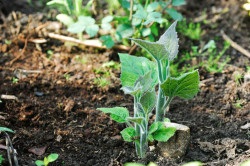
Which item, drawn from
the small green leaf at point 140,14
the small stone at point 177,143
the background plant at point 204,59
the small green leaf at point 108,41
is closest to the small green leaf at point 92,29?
the small green leaf at point 108,41

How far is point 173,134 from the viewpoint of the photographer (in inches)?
81.7

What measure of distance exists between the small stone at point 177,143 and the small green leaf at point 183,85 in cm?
17

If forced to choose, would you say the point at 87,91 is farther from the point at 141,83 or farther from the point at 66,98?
the point at 141,83

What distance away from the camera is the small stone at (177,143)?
7.10 ft

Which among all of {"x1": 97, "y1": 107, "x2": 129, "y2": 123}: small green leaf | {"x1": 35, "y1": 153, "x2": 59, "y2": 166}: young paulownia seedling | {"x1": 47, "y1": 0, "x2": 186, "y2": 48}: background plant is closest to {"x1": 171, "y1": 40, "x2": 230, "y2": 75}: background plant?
{"x1": 47, "y1": 0, "x2": 186, "y2": 48}: background plant

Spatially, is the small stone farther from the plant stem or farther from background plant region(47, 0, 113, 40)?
background plant region(47, 0, 113, 40)

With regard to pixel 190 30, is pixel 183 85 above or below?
below

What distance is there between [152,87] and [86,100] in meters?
0.71

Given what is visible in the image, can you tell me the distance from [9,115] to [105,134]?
583mm

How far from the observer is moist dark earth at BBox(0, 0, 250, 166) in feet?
7.36

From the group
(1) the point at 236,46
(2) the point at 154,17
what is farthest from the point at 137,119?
(1) the point at 236,46

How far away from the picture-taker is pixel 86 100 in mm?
2691

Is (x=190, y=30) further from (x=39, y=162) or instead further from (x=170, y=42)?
(x=39, y=162)

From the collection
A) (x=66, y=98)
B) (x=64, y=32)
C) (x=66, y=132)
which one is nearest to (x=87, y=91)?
(x=66, y=98)
